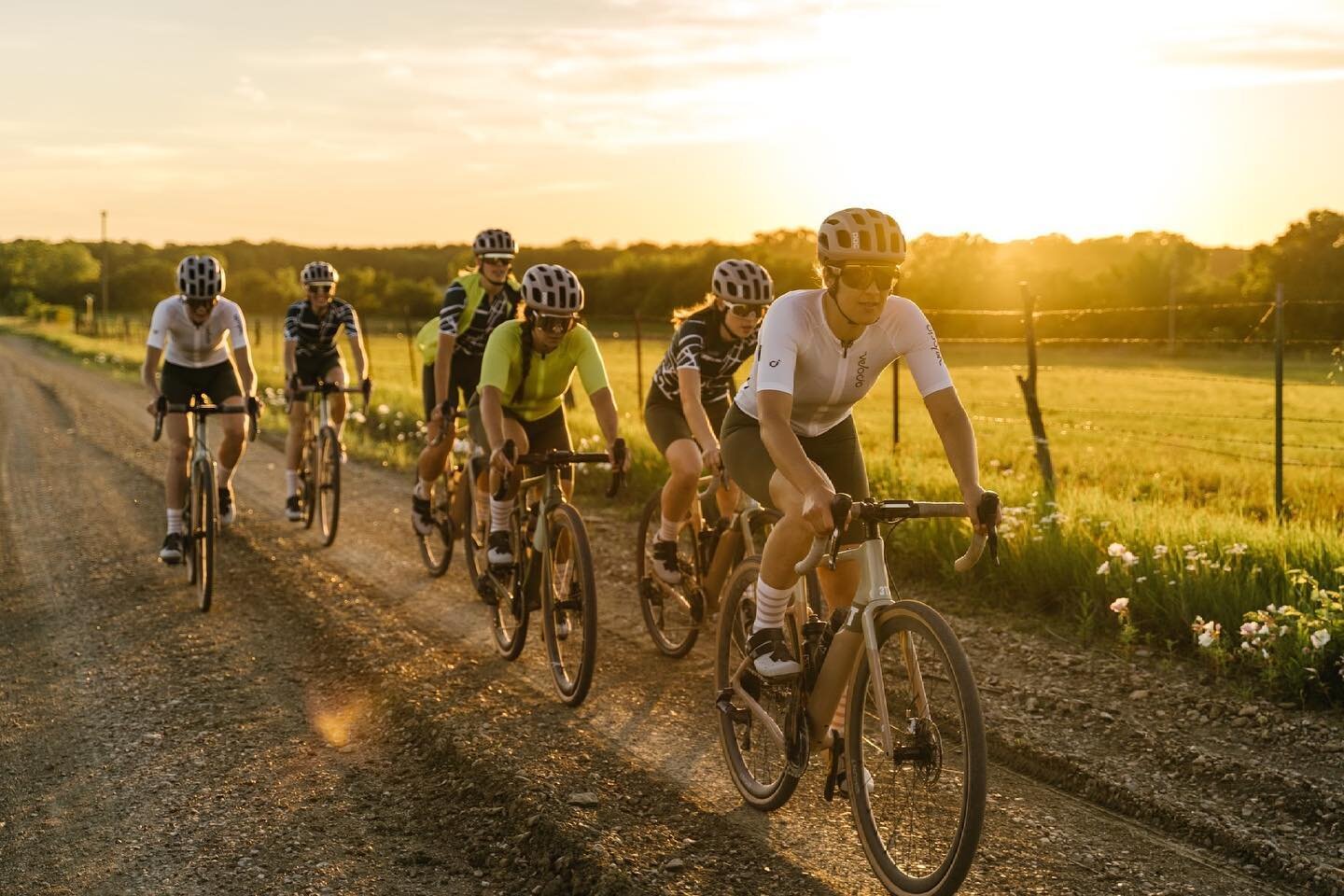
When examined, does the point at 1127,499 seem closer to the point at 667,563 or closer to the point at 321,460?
the point at 667,563

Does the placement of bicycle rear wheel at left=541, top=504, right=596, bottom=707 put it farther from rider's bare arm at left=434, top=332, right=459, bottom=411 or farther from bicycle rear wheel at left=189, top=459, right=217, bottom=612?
bicycle rear wheel at left=189, top=459, right=217, bottom=612

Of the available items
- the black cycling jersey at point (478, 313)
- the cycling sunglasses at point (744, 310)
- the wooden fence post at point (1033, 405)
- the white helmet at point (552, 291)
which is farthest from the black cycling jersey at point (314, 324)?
the wooden fence post at point (1033, 405)

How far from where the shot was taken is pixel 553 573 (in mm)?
6535

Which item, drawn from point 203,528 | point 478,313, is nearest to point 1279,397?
point 478,313

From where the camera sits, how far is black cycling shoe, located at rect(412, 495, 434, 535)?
31.2 ft

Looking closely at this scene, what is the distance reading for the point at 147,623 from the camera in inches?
314

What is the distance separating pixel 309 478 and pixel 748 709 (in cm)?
715

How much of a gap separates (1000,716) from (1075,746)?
470 mm

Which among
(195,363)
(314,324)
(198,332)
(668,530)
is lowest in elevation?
(668,530)

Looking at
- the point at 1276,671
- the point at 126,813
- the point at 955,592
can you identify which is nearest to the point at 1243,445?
the point at 955,592

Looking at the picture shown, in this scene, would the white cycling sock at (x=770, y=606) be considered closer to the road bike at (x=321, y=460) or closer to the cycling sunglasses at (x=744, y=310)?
the cycling sunglasses at (x=744, y=310)

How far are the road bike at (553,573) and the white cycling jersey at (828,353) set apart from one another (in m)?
1.88

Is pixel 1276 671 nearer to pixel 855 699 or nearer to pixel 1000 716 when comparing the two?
pixel 1000 716

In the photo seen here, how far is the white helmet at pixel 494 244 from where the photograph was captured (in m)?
8.51
